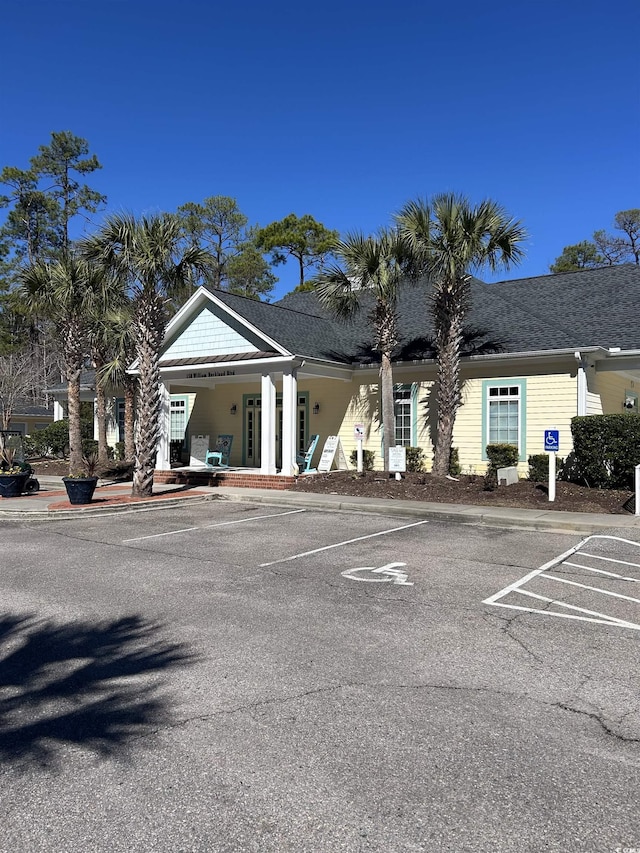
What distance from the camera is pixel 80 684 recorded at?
443cm

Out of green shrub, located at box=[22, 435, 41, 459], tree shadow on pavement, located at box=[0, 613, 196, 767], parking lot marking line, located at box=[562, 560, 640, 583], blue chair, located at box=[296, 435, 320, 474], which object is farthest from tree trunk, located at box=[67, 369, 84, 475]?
parking lot marking line, located at box=[562, 560, 640, 583]

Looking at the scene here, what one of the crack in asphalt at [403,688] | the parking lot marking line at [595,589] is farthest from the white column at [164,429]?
the crack in asphalt at [403,688]

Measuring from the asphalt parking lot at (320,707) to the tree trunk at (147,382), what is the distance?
793cm

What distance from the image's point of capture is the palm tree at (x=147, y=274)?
15148 millimetres

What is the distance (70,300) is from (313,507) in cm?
1066

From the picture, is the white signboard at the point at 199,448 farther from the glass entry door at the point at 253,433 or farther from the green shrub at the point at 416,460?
the green shrub at the point at 416,460

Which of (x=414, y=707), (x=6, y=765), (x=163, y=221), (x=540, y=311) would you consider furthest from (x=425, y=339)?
(x=6, y=765)

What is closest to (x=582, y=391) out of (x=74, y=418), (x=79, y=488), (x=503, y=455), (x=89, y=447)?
(x=503, y=455)

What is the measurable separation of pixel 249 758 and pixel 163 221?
14.2m

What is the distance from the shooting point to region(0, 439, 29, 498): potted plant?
1645 centimetres

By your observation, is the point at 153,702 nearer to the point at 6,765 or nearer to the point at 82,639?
the point at 6,765

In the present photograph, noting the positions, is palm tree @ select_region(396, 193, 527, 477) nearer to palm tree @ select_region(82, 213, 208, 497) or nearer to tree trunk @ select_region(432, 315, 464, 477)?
tree trunk @ select_region(432, 315, 464, 477)

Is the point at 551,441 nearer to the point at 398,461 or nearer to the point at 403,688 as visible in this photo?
the point at 398,461

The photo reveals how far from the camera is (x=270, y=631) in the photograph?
18.1 feet
